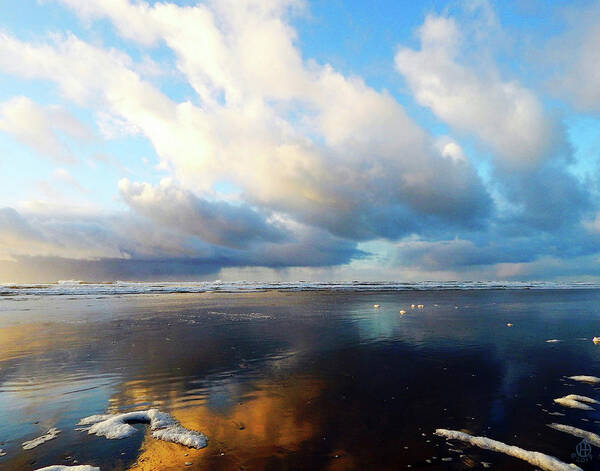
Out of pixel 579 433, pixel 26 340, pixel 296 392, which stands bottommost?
pixel 579 433

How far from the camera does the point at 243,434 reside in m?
7.30

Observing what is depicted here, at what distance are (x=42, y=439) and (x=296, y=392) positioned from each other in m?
5.99

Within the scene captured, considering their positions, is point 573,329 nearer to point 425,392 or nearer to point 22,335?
point 425,392

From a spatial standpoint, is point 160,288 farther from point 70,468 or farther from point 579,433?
point 579,433

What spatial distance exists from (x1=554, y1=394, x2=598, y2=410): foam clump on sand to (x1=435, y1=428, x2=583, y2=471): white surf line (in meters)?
3.57

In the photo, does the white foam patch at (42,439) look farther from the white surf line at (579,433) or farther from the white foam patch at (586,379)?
the white foam patch at (586,379)

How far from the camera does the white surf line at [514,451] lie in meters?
6.01

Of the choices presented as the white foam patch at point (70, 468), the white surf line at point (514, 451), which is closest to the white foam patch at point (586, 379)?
the white surf line at point (514, 451)

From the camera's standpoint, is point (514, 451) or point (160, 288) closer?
point (514, 451)

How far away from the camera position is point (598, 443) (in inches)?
273

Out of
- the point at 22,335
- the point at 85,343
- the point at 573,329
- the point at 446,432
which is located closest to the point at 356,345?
the point at 446,432

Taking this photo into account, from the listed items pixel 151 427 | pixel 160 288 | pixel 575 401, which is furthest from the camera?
pixel 160 288

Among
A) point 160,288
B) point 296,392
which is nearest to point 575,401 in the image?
point 296,392

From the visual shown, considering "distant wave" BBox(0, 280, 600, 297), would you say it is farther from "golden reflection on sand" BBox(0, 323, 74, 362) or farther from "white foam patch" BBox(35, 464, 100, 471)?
"white foam patch" BBox(35, 464, 100, 471)
